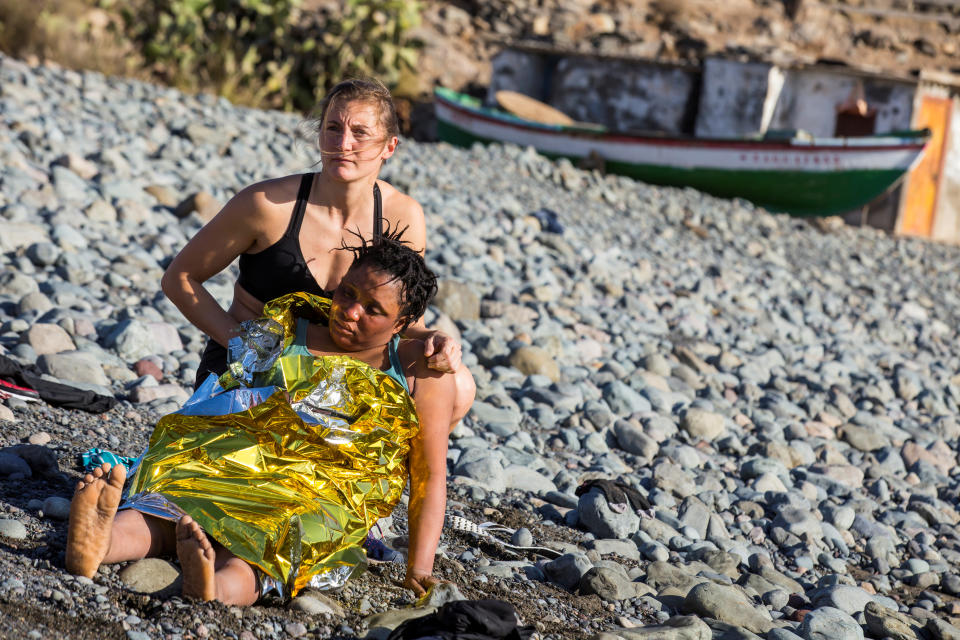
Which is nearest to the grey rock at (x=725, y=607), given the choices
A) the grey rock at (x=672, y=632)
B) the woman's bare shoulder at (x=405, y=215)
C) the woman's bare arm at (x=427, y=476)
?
the grey rock at (x=672, y=632)

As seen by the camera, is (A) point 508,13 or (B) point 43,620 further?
(A) point 508,13

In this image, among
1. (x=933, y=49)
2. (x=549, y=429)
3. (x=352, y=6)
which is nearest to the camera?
(x=549, y=429)

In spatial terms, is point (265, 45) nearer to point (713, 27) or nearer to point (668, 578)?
point (713, 27)

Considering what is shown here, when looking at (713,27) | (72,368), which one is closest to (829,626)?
(72,368)

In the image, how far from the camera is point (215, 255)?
118 inches

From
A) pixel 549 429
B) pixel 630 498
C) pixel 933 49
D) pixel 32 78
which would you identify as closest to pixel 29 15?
pixel 32 78

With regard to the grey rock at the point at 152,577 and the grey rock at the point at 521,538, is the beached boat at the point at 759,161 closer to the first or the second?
the grey rock at the point at 521,538

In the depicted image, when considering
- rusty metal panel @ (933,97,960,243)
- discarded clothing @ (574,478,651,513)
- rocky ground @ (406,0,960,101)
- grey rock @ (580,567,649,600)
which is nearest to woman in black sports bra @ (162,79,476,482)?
grey rock @ (580,567,649,600)

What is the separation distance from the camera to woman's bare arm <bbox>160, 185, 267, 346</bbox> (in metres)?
2.94

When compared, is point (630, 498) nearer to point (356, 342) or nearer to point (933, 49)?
point (356, 342)

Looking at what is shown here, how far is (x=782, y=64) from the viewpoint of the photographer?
1427 centimetres

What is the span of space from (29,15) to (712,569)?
1080cm

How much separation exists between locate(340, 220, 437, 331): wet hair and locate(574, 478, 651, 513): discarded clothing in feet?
4.51

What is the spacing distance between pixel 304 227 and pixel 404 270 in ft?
1.59
